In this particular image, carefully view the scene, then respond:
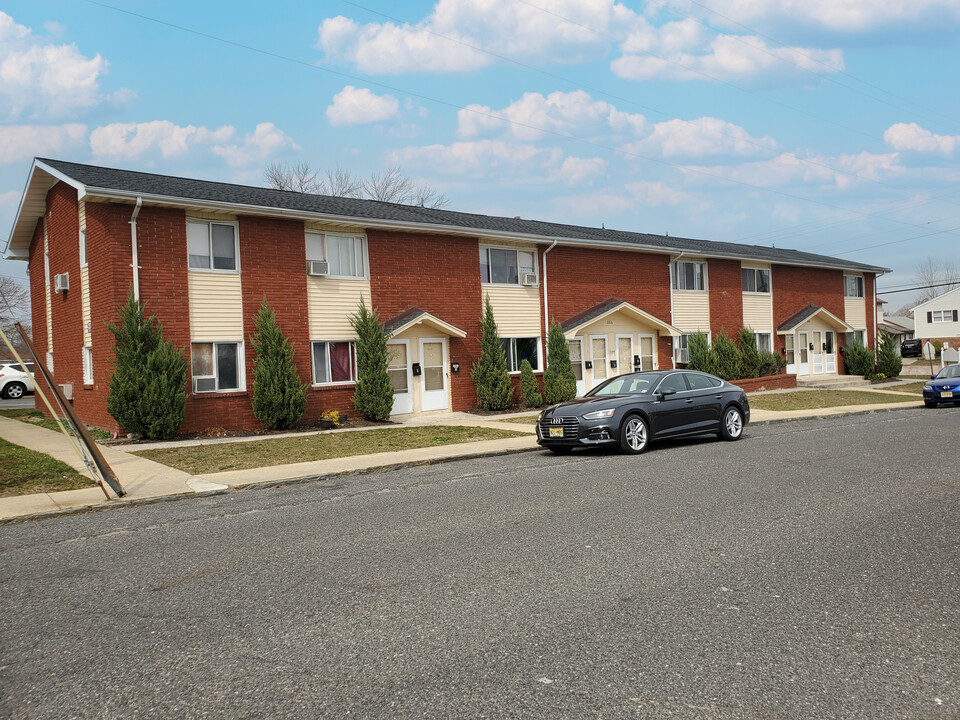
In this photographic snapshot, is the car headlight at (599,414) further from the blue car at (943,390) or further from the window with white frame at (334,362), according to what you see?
the blue car at (943,390)

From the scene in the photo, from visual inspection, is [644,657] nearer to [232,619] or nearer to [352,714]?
[352,714]

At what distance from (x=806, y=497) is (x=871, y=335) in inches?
1423

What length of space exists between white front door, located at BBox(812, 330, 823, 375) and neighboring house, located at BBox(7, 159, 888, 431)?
24.1 feet

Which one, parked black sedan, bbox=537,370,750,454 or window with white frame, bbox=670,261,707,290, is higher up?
window with white frame, bbox=670,261,707,290

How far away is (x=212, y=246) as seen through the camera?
62.5ft

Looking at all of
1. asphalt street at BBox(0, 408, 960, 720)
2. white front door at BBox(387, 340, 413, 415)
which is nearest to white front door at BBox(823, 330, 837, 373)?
white front door at BBox(387, 340, 413, 415)

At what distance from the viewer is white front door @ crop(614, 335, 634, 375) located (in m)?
28.0

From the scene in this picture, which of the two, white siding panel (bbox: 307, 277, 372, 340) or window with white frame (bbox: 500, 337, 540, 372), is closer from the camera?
white siding panel (bbox: 307, 277, 372, 340)

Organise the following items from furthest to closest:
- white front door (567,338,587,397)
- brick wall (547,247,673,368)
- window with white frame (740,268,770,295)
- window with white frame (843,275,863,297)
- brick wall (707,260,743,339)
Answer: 1. window with white frame (843,275,863,297)
2. window with white frame (740,268,770,295)
3. brick wall (707,260,743,339)
4. white front door (567,338,587,397)
5. brick wall (547,247,673,368)

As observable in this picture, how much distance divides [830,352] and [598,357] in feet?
52.6

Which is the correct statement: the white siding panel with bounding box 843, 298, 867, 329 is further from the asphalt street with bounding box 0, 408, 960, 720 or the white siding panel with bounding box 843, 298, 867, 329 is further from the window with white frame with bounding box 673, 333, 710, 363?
the asphalt street with bounding box 0, 408, 960, 720

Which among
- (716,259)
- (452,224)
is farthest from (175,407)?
(716,259)

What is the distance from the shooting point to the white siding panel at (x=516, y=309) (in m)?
24.7

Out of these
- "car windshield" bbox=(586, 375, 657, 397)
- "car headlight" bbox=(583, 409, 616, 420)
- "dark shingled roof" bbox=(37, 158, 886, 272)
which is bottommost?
"car headlight" bbox=(583, 409, 616, 420)
